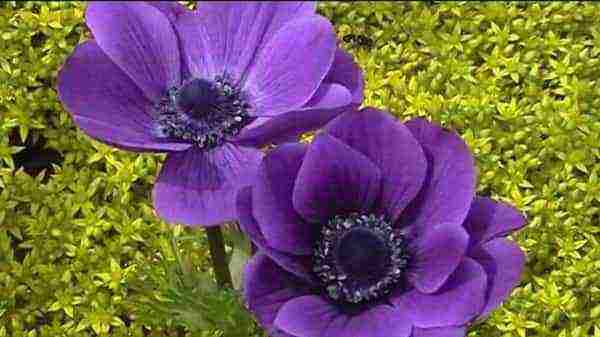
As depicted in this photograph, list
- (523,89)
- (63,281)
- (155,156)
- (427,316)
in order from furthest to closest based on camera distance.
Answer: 1. (523,89)
2. (155,156)
3. (63,281)
4. (427,316)

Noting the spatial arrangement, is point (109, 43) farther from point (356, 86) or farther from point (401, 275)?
point (401, 275)

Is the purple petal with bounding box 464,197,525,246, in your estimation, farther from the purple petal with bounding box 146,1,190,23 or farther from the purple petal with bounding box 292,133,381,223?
the purple petal with bounding box 146,1,190,23

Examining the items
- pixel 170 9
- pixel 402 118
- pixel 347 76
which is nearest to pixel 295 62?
pixel 347 76

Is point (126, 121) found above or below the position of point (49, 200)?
above

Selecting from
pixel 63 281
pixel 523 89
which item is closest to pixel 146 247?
pixel 63 281

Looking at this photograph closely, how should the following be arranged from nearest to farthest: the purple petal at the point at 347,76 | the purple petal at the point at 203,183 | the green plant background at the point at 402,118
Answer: the purple petal at the point at 203,183, the purple petal at the point at 347,76, the green plant background at the point at 402,118

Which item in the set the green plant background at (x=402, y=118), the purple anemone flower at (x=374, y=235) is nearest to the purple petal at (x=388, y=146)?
the purple anemone flower at (x=374, y=235)

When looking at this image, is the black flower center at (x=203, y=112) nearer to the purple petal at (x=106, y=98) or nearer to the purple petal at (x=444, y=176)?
the purple petal at (x=106, y=98)
